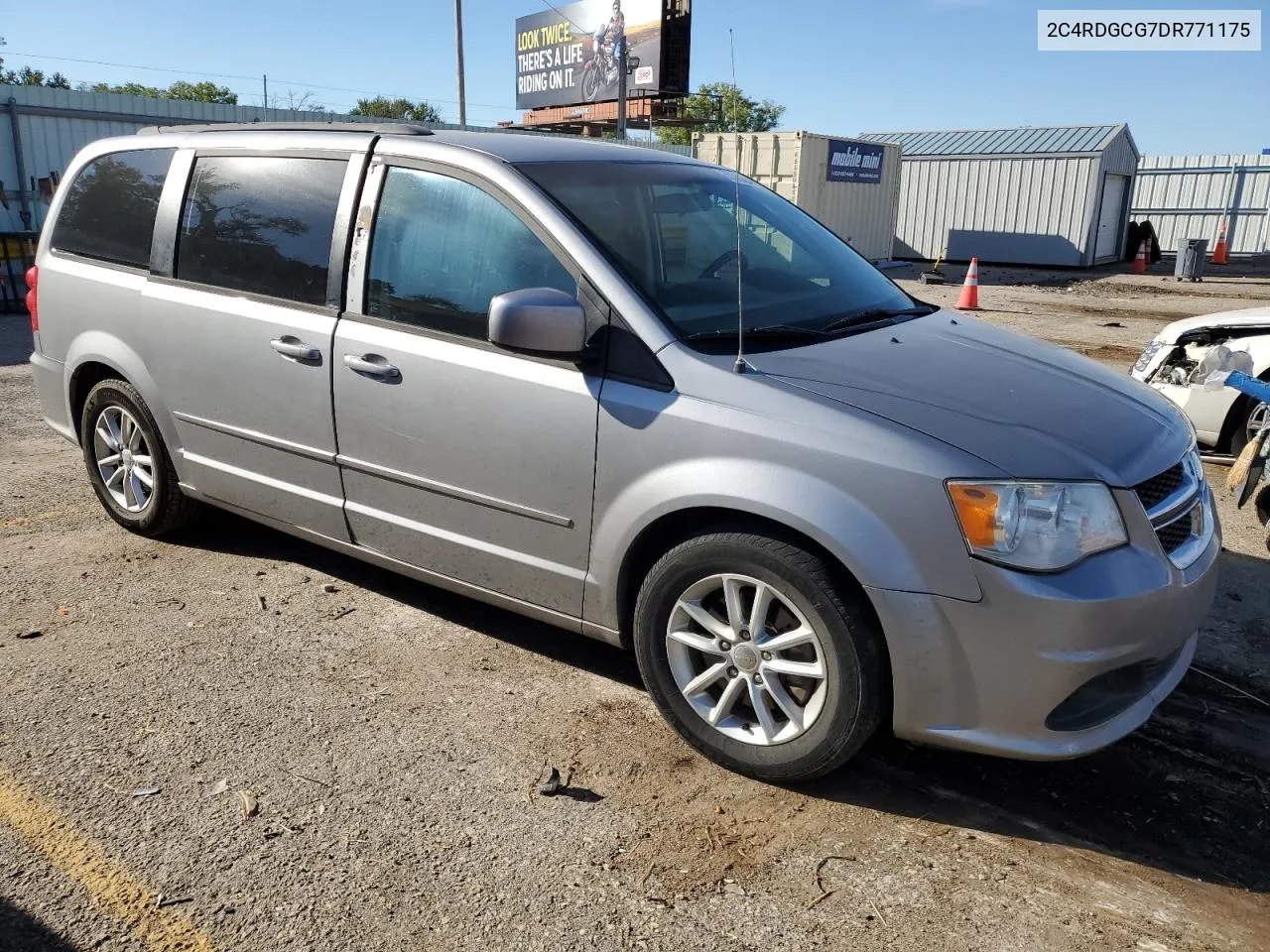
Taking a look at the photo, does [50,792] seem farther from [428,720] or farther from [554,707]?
[554,707]

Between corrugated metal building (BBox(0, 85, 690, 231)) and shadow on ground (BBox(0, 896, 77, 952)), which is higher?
corrugated metal building (BBox(0, 85, 690, 231))

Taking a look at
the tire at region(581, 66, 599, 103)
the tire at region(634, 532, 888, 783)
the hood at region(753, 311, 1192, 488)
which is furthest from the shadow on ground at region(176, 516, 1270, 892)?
the tire at region(581, 66, 599, 103)

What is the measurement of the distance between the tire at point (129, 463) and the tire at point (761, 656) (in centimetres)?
270

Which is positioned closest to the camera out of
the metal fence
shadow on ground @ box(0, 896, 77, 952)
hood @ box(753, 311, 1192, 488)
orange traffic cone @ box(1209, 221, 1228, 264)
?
shadow on ground @ box(0, 896, 77, 952)

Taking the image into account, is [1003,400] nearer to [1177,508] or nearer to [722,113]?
[1177,508]

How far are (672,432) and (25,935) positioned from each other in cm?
208

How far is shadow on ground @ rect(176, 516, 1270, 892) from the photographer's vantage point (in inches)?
112

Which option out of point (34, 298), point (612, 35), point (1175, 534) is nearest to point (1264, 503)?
point (1175, 534)

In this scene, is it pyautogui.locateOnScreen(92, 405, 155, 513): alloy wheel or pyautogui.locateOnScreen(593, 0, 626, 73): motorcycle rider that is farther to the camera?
pyautogui.locateOnScreen(593, 0, 626, 73): motorcycle rider

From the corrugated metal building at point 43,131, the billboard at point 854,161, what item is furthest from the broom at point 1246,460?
the billboard at point 854,161

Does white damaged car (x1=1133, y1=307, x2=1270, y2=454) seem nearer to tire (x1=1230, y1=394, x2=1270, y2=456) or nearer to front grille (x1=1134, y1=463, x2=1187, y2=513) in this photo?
tire (x1=1230, y1=394, x2=1270, y2=456)

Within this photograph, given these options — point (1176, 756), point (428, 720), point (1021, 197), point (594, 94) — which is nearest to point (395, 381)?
point (428, 720)

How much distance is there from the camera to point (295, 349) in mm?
3920

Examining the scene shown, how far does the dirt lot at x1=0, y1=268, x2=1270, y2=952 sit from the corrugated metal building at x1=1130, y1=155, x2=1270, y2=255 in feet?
103
